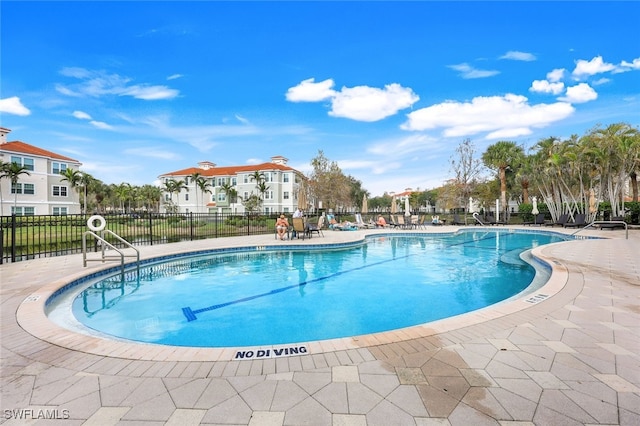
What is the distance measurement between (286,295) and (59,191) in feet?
151

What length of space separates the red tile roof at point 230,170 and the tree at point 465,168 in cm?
2522

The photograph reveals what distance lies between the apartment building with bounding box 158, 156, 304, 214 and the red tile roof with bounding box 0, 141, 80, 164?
15.0 metres

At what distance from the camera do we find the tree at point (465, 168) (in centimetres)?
2950

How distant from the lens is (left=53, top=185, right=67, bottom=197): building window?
122ft

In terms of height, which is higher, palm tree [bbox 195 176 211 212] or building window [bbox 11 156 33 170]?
building window [bbox 11 156 33 170]

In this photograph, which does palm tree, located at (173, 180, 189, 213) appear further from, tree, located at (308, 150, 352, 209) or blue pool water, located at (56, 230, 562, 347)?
blue pool water, located at (56, 230, 562, 347)

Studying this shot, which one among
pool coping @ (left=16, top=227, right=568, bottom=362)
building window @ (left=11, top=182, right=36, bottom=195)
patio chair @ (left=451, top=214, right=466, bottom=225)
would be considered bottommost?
pool coping @ (left=16, top=227, right=568, bottom=362)

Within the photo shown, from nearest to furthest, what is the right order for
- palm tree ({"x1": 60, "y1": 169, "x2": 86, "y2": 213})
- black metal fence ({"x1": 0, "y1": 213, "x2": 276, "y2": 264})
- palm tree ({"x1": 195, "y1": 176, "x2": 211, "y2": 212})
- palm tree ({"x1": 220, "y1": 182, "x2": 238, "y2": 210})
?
black metal fence ({"x1": 0, "y1": 213, "x2": 276, "y2": 264}) < palm tree ({"x1": 60, "y1": 169, "x2": 86, "y2": 213}) < palm tree ({"x1": 220, "y1": 182, "x2": 238, "y2": 210}) < palm tree ({"x1": 195, "y1": 176, "x2": 211, "y2": 212})

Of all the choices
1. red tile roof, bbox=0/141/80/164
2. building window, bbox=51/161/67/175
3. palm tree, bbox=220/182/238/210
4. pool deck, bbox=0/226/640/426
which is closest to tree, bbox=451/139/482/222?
pool deck, bbox=0/226/640/426

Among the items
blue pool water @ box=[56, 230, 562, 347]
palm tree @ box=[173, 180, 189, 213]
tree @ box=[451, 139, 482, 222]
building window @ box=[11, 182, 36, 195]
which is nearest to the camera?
blue pool water @ box=[56, 230, 562, 347]

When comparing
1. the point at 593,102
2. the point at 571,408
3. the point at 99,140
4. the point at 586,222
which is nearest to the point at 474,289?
the point at 571,408

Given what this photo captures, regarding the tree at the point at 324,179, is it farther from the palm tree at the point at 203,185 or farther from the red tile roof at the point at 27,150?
the red tile roof at the point at 27,150

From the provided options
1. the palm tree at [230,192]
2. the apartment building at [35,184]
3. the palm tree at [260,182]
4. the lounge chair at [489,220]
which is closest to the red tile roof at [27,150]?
the apartment building at [35,184]

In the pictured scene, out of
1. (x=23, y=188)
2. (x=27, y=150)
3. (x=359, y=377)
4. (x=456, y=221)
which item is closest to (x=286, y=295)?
(x=359, y=377)
